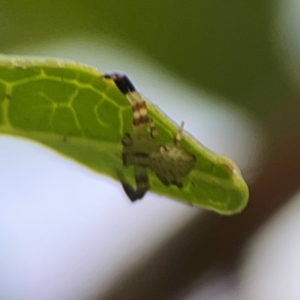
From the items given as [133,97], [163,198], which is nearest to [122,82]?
[133,97]

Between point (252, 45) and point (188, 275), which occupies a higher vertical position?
point (252, 45)

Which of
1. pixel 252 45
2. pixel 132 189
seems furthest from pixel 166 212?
pixel 252 45

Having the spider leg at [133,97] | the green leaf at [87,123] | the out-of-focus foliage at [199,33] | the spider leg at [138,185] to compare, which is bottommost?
the spider leg at [138,185]

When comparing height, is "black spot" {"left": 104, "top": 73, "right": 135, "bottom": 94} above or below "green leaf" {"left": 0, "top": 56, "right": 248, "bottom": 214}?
above

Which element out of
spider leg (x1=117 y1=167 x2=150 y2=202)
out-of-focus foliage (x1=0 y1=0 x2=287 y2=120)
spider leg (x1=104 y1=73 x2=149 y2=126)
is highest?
out-of-focus foliage (x1=0 y1=0 x2=287 y2=120)

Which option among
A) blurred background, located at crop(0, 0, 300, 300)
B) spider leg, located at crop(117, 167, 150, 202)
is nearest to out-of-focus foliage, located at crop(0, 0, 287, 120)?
blurred background, located at crop(0, 0, 300, 300)

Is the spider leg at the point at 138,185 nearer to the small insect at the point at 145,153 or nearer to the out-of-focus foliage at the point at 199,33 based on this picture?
the small insect at the point at 145,153

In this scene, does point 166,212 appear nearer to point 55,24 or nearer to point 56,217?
point 56,217

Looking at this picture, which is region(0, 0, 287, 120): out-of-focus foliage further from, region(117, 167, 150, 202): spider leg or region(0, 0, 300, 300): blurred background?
region(117, 167, 150, 202): spider leg

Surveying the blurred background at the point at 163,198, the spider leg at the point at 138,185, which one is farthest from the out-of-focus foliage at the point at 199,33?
the spider leg at the point at 138,185
